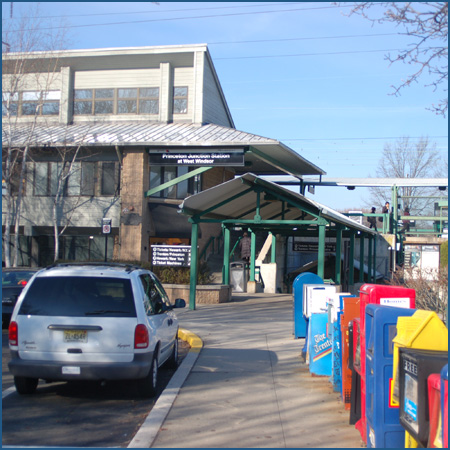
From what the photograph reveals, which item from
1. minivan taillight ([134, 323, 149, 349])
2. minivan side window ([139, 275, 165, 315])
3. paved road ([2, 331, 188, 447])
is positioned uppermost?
minivan side window ([139, 275, 165, 315])

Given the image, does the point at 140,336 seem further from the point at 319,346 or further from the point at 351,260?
the point at 351,260

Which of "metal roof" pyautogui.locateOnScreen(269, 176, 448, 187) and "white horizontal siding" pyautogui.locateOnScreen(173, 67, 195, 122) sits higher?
"white horizontal siding" pyautogui.locateOnScreen(173, 67, 195, 122)

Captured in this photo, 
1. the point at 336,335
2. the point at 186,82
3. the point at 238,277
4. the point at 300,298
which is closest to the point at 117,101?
the point at 186,82

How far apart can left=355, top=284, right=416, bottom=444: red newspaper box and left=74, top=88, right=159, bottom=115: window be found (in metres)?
24.0

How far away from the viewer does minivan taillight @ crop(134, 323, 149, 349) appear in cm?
718

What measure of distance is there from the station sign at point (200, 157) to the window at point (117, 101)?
12.8 ft

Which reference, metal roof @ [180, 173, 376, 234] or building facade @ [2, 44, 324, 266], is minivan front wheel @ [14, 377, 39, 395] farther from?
building facade @ [2, 44, 324, 266]

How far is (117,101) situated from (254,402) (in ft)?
78.1

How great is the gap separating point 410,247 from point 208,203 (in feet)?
115

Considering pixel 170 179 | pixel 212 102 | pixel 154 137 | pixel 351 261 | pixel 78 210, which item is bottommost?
pixel 351 261

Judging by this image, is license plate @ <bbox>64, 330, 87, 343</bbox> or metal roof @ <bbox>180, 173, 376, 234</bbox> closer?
license plate @ <bbox>64, 330, 87, 343</bbox>

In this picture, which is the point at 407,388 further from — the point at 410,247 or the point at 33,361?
the point at 410,247

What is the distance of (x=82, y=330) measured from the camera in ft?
23.3

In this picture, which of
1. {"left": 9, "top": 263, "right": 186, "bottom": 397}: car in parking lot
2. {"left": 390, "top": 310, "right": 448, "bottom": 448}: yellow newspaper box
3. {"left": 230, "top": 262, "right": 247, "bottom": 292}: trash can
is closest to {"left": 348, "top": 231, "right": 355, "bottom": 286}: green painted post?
{"left": 230, "top": 262, "right": 247, "bottom": 292}: trash can
